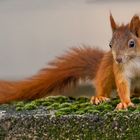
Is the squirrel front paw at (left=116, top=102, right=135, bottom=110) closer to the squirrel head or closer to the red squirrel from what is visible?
the red squirrel

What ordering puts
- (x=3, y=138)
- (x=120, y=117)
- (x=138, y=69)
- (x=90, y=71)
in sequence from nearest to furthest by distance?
1. (x=120, y=117)
2. (x=3, y=138)
3. (x=138, y=69)
4. (x=90, y=71)

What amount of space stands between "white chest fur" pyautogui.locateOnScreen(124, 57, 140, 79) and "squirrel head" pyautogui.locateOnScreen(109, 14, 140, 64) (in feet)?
0.06

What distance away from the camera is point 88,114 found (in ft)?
7.93

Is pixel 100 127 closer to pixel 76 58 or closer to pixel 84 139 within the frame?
pixel 84 139

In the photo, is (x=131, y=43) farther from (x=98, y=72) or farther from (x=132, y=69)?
(x=98, y=72)

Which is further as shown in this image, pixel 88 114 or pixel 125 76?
pixel 125 76

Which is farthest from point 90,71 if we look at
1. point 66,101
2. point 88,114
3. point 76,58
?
point 88,114

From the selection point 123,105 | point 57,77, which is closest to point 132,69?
point 123,105

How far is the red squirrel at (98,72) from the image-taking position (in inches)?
107

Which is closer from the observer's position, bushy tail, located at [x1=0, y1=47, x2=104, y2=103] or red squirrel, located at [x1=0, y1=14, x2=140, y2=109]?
red squirrel, located at [x1=0, y1=14, x2=140, y2=109]

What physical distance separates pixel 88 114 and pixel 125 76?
0.42 meters

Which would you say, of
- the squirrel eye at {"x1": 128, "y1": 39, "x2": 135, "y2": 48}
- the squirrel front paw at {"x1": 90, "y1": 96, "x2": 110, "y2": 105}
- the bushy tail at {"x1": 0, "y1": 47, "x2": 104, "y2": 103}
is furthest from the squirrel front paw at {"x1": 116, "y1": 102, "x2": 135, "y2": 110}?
the bushy tail at {"x1": 0, "y1": 47, "x2": 104, "y2": 103}

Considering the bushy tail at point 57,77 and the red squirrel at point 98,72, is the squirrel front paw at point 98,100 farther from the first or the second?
the bushy tail at point 57,77

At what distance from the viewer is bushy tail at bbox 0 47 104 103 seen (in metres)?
3.08
